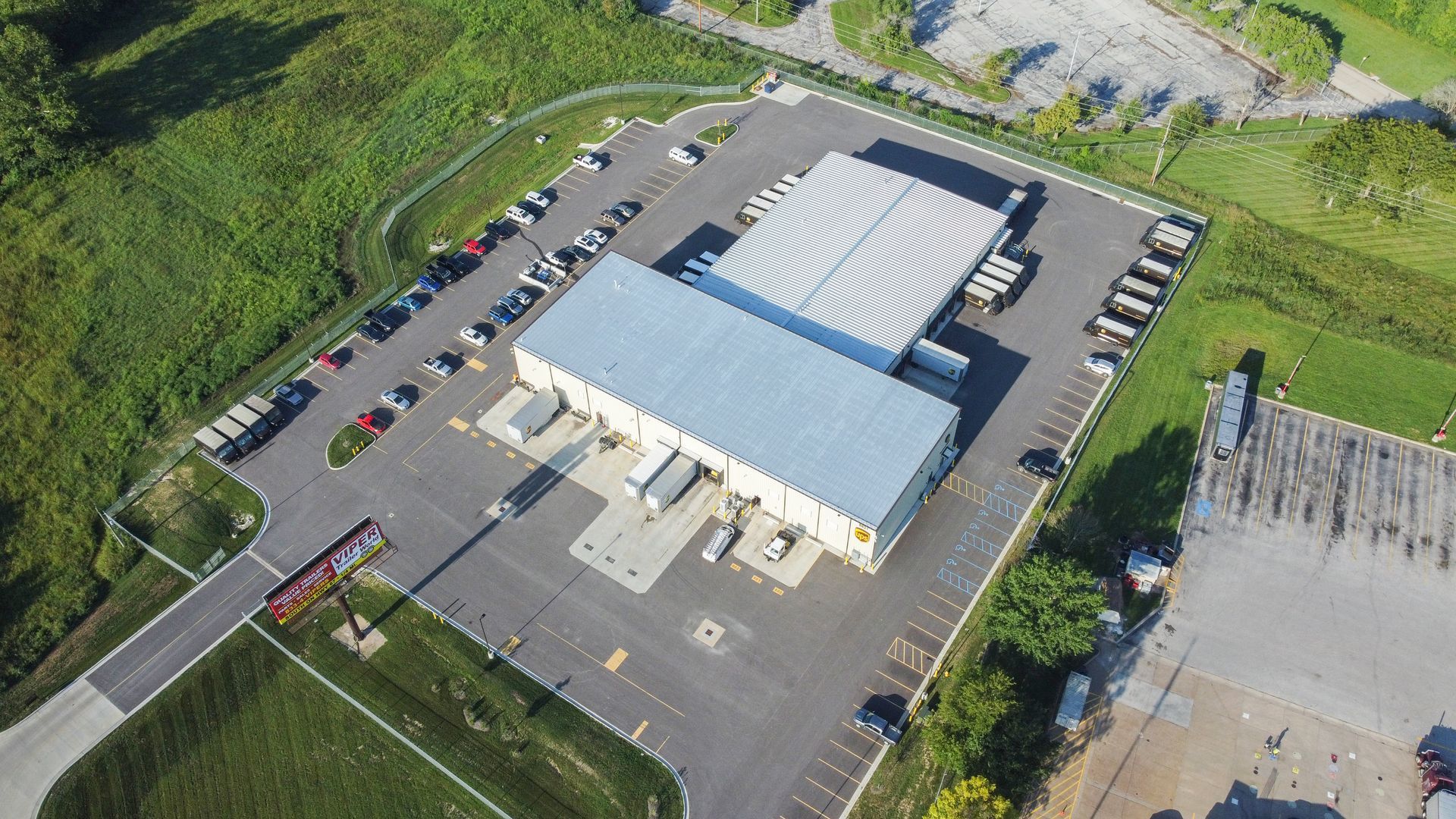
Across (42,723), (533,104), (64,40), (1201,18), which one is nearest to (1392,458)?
(1201,18)

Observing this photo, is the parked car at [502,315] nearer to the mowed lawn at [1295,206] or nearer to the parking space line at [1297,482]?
the parking space line at [1297,482]

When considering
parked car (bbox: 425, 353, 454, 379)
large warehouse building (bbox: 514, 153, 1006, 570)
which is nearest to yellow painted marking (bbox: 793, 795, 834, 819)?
large warehouse building (bbox: 514, 153, 1006, 570)

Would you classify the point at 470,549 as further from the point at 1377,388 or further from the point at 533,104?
the point at 1377,388

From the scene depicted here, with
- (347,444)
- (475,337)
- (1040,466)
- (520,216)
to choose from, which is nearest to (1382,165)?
(1040,466)

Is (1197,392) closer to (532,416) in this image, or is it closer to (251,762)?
(532,416)

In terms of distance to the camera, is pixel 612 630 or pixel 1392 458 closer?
pixel 612 630

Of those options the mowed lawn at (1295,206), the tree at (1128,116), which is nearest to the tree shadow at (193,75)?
the tree at (1128,116)
